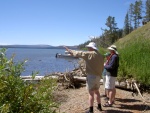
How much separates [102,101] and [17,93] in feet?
21.5

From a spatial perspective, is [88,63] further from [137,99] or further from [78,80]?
[78,80]

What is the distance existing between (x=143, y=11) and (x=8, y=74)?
319 ft

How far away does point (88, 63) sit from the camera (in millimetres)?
7590

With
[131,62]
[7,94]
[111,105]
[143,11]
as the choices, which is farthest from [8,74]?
[143,11]

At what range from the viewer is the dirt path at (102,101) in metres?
8.47

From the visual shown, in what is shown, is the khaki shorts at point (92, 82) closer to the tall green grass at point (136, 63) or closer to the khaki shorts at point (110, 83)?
the khaki shorts at point (110, 83)

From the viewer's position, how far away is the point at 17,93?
10.1 ft

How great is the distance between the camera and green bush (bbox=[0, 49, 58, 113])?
2986 mm

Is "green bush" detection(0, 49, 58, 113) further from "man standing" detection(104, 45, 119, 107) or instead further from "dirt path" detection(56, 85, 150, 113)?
"man standing" detection(104, 45, 119, 107)

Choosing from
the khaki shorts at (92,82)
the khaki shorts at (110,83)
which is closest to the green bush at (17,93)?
the khaki shorts at (92,82)

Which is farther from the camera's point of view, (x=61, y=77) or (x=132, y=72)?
(x=61, y=77)

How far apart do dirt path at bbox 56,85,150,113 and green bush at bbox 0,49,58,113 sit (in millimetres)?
5193

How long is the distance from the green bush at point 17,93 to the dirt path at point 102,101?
519cm

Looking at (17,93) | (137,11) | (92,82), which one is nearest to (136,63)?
(92,82)
